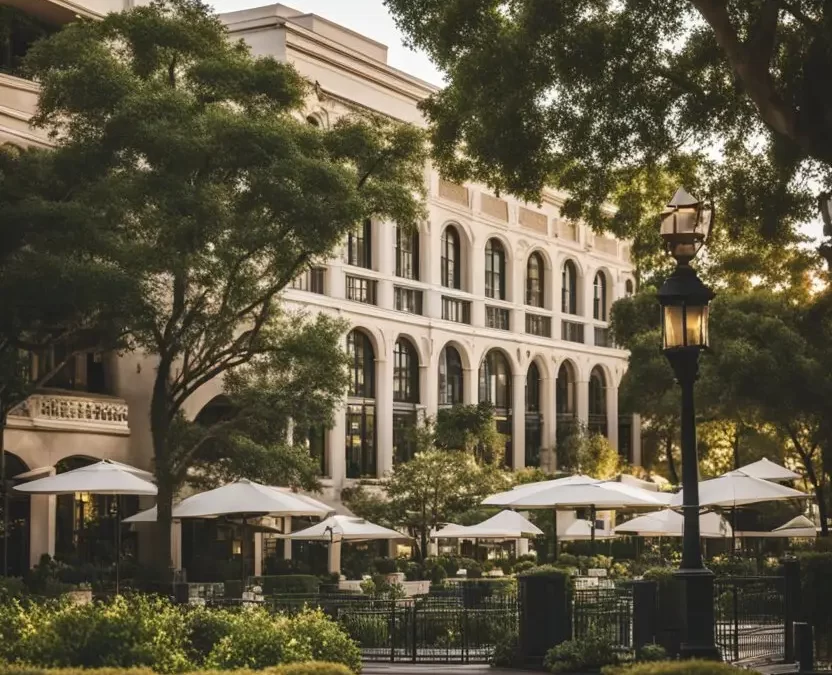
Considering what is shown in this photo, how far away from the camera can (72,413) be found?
1491 inches

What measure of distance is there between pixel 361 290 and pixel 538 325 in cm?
1277

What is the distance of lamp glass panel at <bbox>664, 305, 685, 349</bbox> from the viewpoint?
1482 cm

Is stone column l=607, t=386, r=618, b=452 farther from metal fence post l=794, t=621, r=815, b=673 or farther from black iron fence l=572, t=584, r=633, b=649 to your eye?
metal fence post l=794, t=621, r=815, b=673

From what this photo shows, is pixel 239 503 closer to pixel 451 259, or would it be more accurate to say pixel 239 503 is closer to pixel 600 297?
pixel 451 259

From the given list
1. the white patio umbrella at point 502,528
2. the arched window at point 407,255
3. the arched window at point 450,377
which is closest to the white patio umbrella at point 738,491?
the white patio umbrella at point 502,528

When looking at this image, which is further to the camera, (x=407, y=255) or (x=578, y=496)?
(x=407, y=255)

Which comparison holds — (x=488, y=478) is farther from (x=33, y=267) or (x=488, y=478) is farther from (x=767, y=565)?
(x=33, y=267)

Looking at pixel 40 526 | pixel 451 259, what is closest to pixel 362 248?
pixel 451 259

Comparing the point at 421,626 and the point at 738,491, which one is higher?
the point at 738,491

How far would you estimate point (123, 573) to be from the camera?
33.4 m

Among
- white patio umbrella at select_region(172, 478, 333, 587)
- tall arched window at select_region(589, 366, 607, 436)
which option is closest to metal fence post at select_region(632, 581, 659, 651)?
white patio umbrella at select_region(172, 478, 333, 587)

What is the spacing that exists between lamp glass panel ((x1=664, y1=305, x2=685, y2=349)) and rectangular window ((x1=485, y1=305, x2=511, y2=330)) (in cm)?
4310

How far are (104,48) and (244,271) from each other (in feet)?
16.0

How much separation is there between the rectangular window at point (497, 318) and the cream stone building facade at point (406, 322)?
60mm
